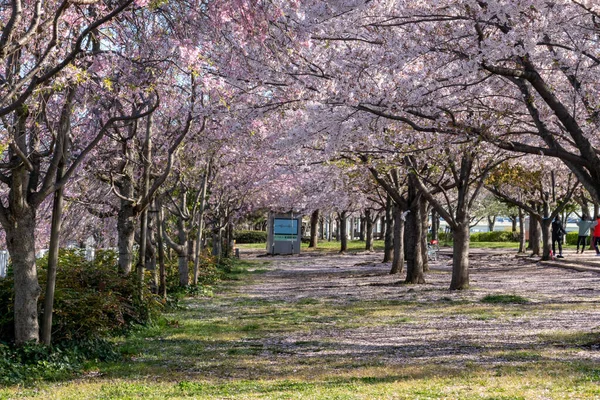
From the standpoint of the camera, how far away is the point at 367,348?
1090cm

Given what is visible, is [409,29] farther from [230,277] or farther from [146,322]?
[230,277]

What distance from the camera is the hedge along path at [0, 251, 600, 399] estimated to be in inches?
300

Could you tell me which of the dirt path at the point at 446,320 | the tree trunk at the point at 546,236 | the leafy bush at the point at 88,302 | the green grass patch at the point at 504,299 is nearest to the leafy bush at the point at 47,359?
the leafy bush at the point at 88,302

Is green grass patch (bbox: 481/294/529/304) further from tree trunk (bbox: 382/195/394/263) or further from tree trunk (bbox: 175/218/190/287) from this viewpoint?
tree trunk (bbox: 382/195/394/263)

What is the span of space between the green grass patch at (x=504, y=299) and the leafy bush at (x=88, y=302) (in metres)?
7.64

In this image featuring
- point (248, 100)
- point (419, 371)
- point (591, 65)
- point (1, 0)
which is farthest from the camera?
point (248, 100)

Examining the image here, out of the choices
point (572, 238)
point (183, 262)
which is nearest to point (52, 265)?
point (183, 262)

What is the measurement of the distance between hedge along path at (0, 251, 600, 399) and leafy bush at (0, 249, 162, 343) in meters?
0.47

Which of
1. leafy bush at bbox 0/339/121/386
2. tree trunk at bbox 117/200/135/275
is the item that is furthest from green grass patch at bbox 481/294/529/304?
leafy bush at bbox 0/339/121/386

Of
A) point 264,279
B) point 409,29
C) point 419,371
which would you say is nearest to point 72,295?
point 419,371

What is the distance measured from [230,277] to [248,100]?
14688 mm

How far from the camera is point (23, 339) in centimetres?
917

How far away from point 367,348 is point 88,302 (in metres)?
4.19

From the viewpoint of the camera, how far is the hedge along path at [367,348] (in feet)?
25.0
